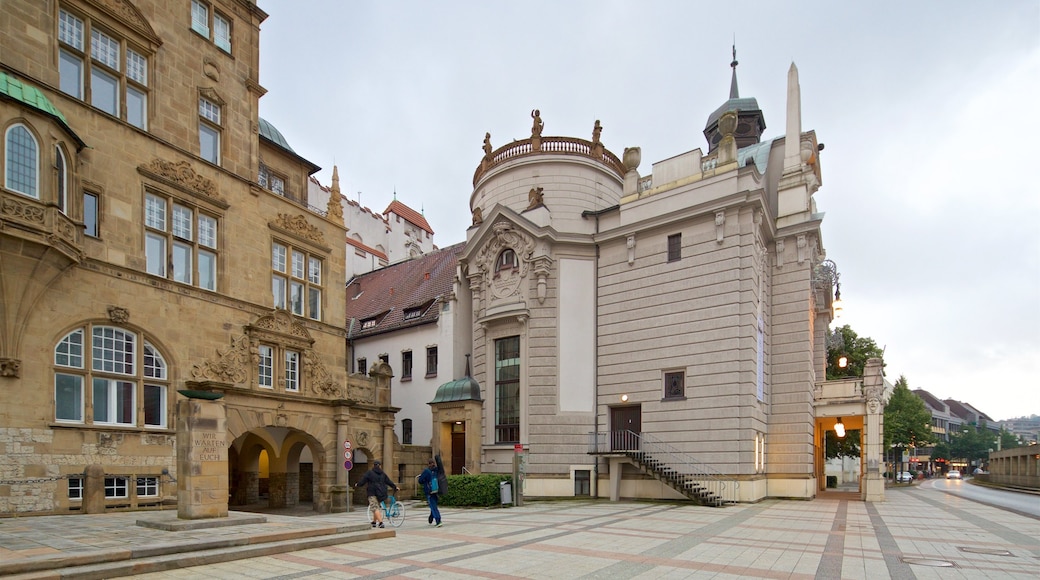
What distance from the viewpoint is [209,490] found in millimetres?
14758

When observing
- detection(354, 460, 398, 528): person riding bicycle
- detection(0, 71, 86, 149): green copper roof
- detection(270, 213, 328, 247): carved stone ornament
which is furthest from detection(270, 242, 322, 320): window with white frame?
detection(354, 460, 398, 528): person riding bicycle

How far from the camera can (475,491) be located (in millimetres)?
26422

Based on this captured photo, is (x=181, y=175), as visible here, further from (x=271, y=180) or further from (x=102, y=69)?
(x=271, y=180)

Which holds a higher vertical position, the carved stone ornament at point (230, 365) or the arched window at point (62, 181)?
the arched window at point (62, 181)

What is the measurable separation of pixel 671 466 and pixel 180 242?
21981 millimetres

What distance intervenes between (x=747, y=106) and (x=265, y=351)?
3644cm

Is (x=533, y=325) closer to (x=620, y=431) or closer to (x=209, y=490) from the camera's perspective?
(x=620, y=431)

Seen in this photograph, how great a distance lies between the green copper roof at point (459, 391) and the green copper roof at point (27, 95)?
Result: 68.4 ft

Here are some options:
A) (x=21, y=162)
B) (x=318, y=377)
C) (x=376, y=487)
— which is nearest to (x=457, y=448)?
(x=318, y=377)

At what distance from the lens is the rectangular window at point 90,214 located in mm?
19266

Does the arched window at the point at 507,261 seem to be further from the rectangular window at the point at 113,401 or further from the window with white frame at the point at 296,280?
the rectangular window at the point at 113,401

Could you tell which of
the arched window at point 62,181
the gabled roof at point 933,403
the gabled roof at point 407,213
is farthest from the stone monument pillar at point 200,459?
the gabled roof at point 933,403

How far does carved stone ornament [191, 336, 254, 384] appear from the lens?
2225 cm

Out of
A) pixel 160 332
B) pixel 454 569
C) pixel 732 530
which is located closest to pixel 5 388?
pixel 160 332
